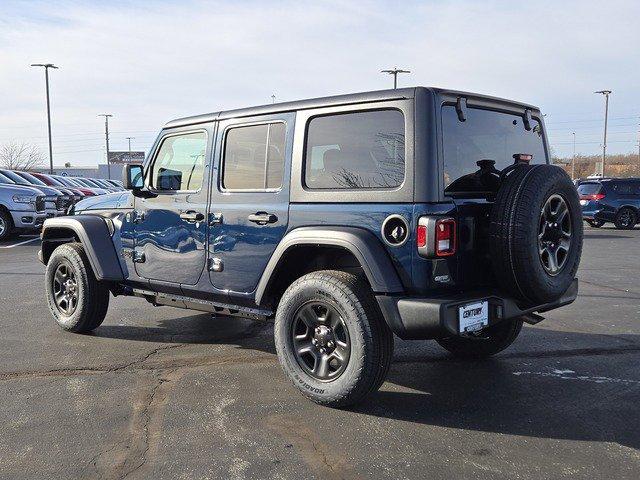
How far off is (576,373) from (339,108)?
2598 millimetres

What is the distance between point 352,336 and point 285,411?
653 millimetres

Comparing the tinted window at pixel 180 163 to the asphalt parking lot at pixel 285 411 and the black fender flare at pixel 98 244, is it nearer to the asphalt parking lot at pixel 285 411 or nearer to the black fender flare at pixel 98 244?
the black fender flare at pixel 98 244

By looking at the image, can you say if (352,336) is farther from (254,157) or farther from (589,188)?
(589,188)

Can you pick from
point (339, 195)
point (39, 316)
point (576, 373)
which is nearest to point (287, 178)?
point (339, 195)

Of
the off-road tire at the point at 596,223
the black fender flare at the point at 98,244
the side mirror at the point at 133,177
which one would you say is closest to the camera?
the side mirror at the point at 133,177

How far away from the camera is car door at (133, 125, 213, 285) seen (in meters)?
4.65

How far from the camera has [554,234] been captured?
12.5 feet

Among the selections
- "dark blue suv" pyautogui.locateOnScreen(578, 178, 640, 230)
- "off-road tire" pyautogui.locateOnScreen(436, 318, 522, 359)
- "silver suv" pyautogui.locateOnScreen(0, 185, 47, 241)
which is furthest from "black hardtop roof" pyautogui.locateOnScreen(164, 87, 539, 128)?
"dark blue suv" pyautogui.locateOnScreen(578, 178, 640, 230)

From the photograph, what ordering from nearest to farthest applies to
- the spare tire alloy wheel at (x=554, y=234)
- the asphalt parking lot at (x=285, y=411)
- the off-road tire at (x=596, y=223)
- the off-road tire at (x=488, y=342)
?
the asphalt parking lot at (x=285, y=411)
the spare tire alloy wheel at (x=554, y=234)
the off-road tire at (x=488, y=342)
the off-road tire at (x=596, y=223)

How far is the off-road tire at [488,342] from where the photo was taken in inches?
185

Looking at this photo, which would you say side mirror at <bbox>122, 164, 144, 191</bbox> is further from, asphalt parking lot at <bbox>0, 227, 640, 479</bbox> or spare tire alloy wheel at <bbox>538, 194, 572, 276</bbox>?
spare tire alloy wheel at <bbox>538, 194, 572, 276</bbox>

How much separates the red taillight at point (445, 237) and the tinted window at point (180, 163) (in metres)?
2.10

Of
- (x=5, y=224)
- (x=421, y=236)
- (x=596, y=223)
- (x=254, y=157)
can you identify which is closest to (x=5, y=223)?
(x=5, y=224)

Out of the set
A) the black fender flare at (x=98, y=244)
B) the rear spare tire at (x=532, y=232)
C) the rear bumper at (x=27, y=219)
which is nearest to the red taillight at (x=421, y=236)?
the rear spare tire at (x=532, y=232)
